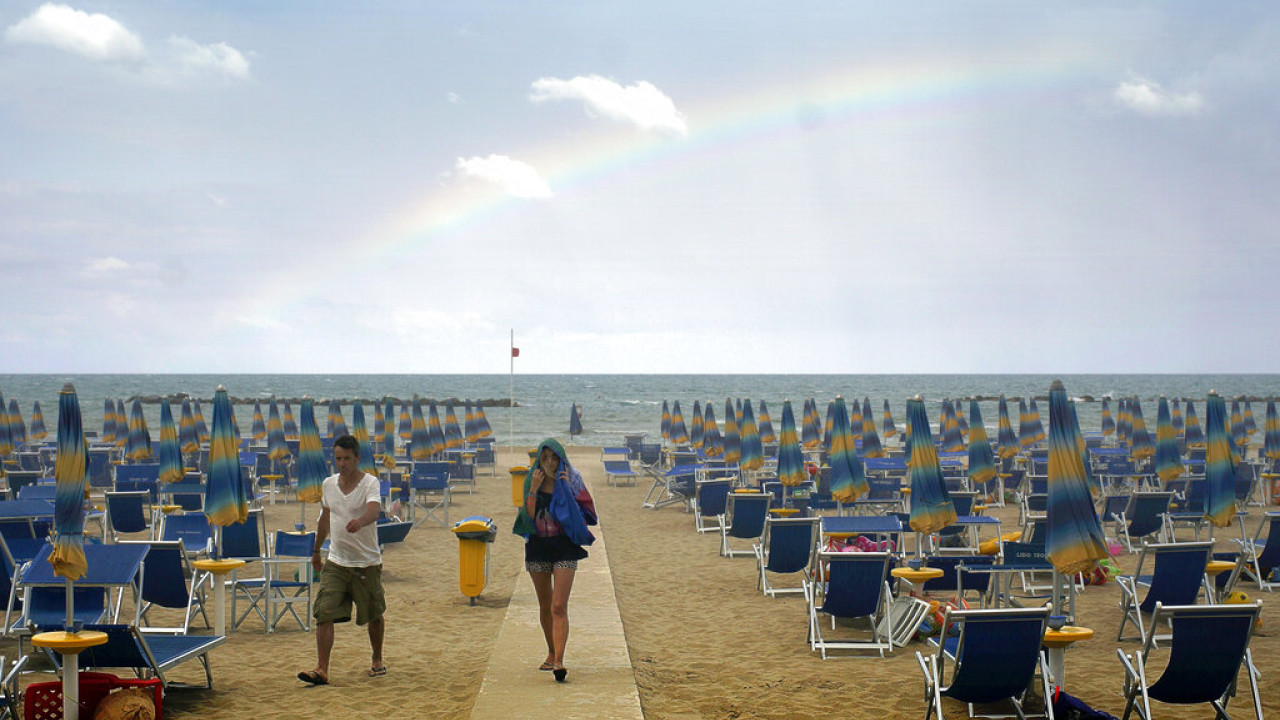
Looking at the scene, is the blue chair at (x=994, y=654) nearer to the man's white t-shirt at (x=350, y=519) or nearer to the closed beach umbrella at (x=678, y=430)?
the man's white t-shirt at (x=350, y=519)

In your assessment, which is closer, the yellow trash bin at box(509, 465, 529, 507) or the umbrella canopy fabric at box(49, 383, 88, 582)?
the umbrella canopy fabric at box(49, 383, 88, 582)

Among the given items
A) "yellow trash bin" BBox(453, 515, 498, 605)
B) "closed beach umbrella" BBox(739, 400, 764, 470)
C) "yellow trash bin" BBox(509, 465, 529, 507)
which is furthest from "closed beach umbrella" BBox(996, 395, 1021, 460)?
"yellow trash bin" BBox(453, 515, 498, 605)

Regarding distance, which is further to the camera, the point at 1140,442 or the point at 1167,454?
the point at 1140,442

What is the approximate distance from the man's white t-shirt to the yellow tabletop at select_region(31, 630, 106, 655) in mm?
1360

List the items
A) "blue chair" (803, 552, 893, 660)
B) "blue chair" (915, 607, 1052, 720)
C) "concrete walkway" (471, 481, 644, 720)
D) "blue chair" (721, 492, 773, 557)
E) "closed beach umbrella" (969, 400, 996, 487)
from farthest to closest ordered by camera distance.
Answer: "closed beach umbrella" (969, 400, 996, 487)
"blue chair" (721, 492, 773, 557)
"blue chair" (803, 552, 893, 660)
"concrete walkway" (471, 481, 644, 720)
"blue chair" (915, 607, 1052, 720)

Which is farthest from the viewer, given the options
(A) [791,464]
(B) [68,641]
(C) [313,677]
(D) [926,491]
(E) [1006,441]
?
(E) [1006,441]

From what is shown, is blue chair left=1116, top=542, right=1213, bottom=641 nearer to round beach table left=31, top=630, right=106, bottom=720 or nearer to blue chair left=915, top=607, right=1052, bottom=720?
blue chair left=915, top=607, right=1052, bottom=720

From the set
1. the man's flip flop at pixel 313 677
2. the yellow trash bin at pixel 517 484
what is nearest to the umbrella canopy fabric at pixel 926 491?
the man's flip flop at pixel 313 677

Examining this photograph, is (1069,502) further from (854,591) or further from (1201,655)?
(854,591)

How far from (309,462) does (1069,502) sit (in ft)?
24.0

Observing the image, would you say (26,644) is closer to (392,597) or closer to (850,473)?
(392,597)

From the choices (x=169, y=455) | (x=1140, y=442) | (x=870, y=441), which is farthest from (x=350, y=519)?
(x=1140, y=442)

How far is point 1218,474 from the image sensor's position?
865 cm

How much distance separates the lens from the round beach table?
4.50 metres
